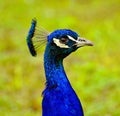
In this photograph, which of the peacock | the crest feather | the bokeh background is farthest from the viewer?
the bokeh background

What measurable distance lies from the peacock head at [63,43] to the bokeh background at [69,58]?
7.74 feet

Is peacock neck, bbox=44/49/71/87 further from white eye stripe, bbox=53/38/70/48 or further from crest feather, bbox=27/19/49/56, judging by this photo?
crest feather, bbox=27/19/49/56

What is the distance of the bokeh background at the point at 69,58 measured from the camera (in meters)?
9.30

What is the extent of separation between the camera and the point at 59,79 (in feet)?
19.1

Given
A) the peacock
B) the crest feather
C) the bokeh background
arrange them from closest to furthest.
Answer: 1. the peacock
2. the crest feather
3. the bokeh background

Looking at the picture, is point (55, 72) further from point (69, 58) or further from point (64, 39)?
point (69, 58)

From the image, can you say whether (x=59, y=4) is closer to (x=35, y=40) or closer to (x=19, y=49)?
(x=19, y=49)

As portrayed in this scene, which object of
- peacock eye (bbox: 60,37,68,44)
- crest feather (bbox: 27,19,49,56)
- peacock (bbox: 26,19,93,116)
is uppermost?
crest feather (bbox: 27,19,49,56)

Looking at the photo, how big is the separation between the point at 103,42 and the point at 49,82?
584 cm

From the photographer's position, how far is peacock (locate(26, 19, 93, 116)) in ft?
18.8

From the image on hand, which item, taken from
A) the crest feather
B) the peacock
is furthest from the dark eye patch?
the crest feather

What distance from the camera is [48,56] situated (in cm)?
586

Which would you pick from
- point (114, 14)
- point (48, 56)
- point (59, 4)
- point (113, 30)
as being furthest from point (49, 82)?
point (59, 4)

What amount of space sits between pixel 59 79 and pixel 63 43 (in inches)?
12.4
